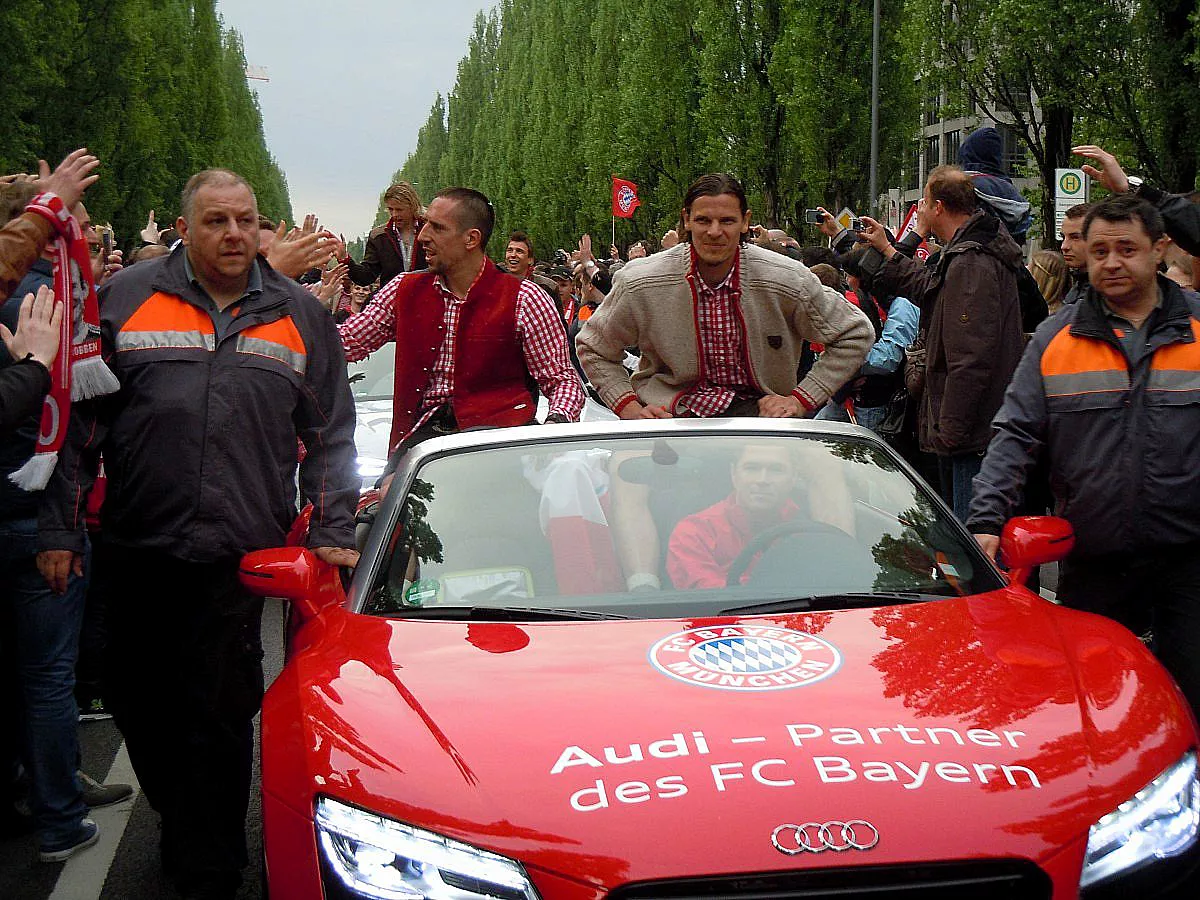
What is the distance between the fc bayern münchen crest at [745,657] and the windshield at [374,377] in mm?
6610

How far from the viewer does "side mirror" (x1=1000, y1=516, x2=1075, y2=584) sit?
151 inches

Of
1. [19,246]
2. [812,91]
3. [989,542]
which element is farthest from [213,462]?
[812,91]

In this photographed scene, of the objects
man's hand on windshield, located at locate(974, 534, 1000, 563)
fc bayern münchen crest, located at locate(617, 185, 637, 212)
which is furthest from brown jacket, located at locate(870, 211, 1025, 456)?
fc bayern münchen crest, located at locate(617, 185, 637, 212)

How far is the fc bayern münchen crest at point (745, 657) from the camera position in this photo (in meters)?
2.96

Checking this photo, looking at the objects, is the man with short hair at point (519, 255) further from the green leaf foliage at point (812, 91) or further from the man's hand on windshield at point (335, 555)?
the green leaf foliage at point (812, 91)

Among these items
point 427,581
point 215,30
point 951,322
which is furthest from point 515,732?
point 215,30

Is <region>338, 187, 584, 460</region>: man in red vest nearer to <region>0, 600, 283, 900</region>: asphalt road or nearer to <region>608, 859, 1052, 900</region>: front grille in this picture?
<region>0, 600, 283, 900</region>: asphalt road

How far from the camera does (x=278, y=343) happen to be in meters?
4.34

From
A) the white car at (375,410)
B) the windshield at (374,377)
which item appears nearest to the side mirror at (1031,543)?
the white car at (375,410)

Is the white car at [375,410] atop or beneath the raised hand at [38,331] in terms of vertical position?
beneath

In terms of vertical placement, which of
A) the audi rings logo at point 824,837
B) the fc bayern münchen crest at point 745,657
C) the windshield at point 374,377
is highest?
the fc bayern münchen crest at point 745,657

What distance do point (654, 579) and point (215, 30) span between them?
3242 inches

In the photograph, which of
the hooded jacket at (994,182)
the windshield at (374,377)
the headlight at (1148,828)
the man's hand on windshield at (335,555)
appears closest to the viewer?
the headlight at (1148,828)

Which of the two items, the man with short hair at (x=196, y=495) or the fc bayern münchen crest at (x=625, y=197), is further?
the fc bayern münchen crest at (x=625, y=197)
